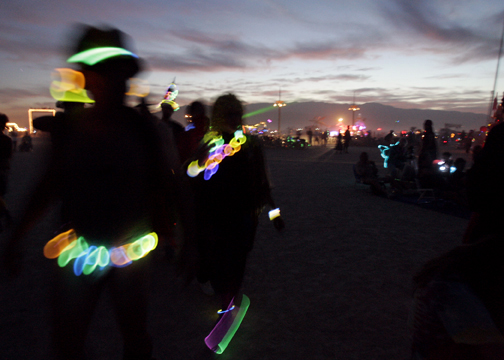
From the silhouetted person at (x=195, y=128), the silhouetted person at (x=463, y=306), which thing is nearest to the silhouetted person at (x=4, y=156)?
the silhouetted person at (x=195, y=128)

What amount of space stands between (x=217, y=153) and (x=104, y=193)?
112 cm

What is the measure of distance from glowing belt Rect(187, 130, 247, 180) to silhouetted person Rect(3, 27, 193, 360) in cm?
85

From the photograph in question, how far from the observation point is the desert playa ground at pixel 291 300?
2.54m

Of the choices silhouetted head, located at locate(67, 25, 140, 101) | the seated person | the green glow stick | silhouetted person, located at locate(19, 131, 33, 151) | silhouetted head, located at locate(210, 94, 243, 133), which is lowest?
silhouetted person, located at locate(19, 131, 33, 151)

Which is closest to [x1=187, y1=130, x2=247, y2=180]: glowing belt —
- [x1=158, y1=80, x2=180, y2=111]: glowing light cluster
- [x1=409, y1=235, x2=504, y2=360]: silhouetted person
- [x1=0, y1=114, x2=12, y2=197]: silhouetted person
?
[x1=409, y1=235, x2=504, y2=360]: silhouetted person

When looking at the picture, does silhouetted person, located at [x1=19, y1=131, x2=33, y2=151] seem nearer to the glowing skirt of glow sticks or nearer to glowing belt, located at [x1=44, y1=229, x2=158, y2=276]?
the glowing skirt of glow sticks

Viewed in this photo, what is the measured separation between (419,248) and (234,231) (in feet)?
10.9

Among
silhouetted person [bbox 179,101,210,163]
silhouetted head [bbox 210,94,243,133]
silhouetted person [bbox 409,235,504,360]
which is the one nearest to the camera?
silhouetted person [bbox 409,235,504,360]

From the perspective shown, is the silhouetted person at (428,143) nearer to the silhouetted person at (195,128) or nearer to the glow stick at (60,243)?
the silhouetted person at (195,128)

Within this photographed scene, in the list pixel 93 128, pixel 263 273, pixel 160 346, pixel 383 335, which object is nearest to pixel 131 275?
pixel 93 128

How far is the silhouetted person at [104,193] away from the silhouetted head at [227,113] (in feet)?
3.29

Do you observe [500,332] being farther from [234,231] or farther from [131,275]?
[234,231]

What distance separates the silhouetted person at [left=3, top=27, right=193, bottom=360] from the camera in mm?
1528

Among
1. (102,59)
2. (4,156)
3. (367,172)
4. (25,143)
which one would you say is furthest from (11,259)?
(25,143)
